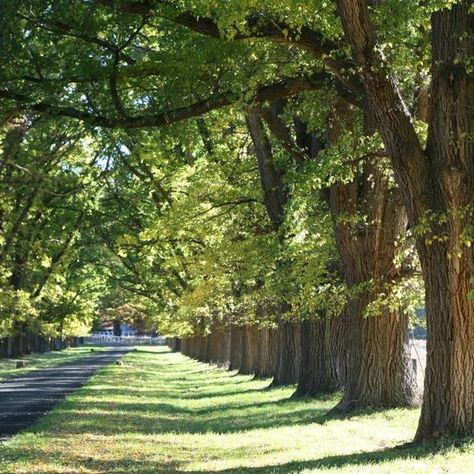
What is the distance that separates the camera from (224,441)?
15.9 m

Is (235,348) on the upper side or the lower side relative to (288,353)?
upper

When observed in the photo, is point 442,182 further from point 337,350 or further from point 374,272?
point 337,350

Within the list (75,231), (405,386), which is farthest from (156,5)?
(75,231)

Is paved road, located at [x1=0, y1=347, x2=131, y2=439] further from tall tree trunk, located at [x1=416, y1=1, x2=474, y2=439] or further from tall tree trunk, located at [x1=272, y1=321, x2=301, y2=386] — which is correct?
tall tree trunk, located at [x1=416, y1=1, x2=474, y2=439]

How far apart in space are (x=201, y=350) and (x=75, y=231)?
89.3ft

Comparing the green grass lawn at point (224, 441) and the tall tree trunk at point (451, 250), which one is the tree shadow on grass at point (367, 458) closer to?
the green grass lawn at point (224, 441)

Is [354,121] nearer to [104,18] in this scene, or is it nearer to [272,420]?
[104,18]

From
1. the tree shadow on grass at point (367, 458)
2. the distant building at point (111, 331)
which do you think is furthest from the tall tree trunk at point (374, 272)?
the distant building at point (111, 331)

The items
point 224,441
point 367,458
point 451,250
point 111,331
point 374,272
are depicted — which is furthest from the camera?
point 111,331

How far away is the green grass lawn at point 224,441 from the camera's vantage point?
1138cm

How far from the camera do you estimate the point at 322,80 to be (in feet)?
46.8

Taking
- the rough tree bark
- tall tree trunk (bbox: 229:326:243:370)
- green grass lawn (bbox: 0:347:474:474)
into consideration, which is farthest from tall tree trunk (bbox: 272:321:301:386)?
the rough tree bark

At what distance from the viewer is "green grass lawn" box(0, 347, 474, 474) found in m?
11.4

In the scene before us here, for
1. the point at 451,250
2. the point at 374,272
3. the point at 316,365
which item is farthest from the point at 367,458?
the point at 316,365
